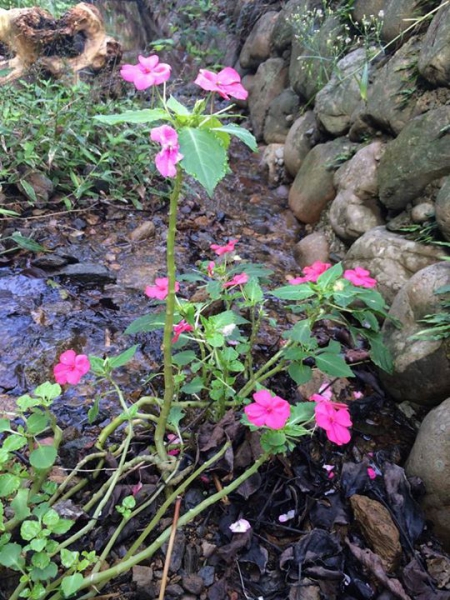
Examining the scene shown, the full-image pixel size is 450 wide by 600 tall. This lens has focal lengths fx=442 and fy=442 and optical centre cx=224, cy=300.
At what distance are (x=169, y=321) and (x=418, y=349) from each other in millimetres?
1216

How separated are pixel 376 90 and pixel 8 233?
2.73 metres

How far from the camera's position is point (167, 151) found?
883 millimetres

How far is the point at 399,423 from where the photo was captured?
1.94 metres

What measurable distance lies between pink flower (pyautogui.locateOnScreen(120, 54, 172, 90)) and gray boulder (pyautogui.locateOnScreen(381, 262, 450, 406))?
Result: 1371 mm

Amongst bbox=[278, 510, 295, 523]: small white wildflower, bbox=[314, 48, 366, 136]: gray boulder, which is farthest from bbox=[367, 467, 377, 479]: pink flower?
bbox=[314, 48, 366, 136]: gray boulder

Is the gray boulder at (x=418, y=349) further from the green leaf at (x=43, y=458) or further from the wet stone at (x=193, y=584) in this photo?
the green leaf at (x=43, y=458)

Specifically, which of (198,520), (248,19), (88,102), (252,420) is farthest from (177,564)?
(248,19)

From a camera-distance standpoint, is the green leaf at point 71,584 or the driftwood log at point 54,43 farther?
the driftwood log at point 54,43

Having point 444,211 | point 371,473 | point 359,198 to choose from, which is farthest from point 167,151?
point 359,198

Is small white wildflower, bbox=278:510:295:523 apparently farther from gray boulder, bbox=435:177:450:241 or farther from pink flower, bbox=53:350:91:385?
gray boulder, bbox=435:177:450:241

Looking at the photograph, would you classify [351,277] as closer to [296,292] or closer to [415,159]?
[296,292]

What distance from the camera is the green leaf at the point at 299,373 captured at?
1495mm

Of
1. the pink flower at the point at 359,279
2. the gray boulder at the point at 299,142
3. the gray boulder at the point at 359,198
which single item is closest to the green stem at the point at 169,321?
the pink flower at the point at 359,279

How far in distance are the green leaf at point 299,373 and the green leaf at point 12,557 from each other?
0.91m
